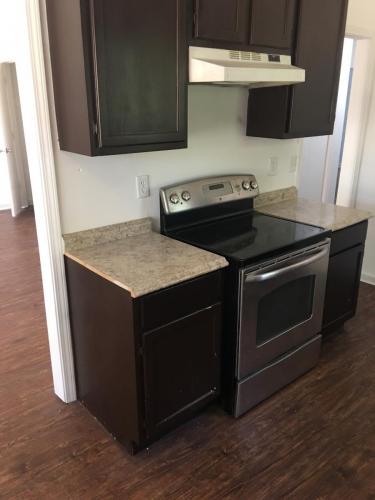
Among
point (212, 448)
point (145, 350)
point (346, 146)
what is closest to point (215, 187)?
point (145, 350)

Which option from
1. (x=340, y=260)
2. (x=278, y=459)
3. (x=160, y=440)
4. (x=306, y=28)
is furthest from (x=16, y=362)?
(x=306, y=28)

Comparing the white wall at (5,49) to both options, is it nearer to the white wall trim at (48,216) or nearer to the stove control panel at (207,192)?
the white wall trim at (48,216)

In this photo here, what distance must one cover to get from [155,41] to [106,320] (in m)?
1.18

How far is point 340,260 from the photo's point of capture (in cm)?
261

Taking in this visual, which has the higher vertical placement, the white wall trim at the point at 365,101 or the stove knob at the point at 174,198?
the white wall trim at the point at 365,101

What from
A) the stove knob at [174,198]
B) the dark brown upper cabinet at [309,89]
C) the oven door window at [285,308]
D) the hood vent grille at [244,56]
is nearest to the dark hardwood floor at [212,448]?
the oven door window at [285,308]

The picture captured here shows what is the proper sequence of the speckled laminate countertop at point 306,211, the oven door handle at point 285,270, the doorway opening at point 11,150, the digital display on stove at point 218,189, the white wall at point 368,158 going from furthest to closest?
the doorway opening at point 11,150
the white wall at point 368,158
the speckled laminate countertop at point 306,211
the digital display on stove at point 218,189
the oven door handle at point 285,270

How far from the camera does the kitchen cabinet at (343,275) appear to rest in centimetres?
256

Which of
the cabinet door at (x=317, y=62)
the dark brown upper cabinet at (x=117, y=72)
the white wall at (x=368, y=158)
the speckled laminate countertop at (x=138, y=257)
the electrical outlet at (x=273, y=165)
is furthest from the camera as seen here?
the white wall at (x=368, y=158)

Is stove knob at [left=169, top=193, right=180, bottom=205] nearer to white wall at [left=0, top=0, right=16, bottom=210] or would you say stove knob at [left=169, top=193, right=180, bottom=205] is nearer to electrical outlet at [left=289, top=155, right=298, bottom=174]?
electrical outlet at [left=289, top=155, right=298, bottom=174]

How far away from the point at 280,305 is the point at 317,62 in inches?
56.1

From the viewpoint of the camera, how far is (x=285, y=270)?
6.83 feet

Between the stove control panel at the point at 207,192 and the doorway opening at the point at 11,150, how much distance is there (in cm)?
413

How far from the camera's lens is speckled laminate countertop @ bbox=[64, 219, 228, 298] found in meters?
1.70
